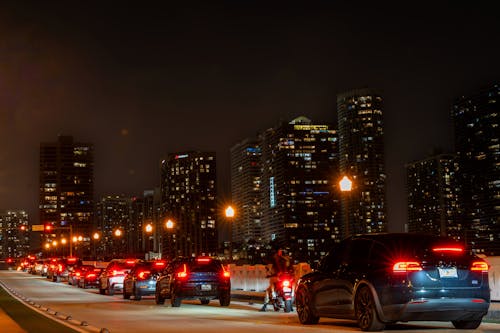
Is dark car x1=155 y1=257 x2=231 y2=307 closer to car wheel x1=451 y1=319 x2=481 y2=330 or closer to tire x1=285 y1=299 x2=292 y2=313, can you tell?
tire x1=285 y1=299 x2=292 y2=313

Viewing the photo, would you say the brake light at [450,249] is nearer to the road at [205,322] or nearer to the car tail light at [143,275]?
the road at [205,322]

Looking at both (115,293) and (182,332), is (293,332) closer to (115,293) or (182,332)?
(182,332)

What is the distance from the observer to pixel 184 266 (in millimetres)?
26828

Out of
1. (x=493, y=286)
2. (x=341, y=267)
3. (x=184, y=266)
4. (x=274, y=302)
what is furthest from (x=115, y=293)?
(x=341, y=267)

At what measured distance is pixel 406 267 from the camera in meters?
14.3

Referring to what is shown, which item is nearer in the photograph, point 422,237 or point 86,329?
point 422,237

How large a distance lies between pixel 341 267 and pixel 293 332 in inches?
62.4

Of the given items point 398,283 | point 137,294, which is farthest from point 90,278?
point 398,283

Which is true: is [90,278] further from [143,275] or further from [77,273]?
[143,275]

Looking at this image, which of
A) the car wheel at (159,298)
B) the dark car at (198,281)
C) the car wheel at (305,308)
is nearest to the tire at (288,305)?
the car wheel at (305,308)

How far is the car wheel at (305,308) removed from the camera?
680 inches

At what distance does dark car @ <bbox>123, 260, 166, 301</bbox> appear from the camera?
32.1m

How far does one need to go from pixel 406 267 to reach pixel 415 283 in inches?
12.1

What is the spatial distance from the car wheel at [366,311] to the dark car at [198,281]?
11.8m
